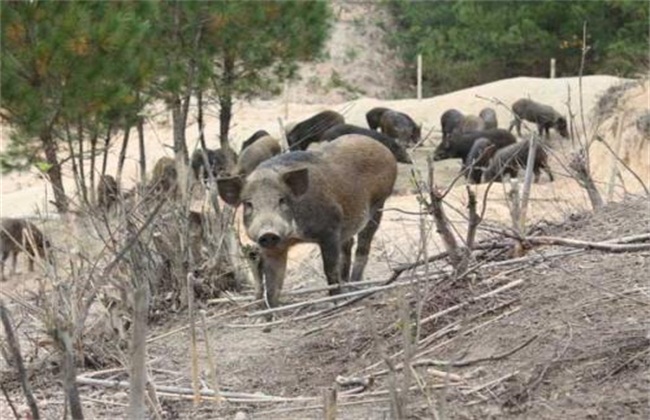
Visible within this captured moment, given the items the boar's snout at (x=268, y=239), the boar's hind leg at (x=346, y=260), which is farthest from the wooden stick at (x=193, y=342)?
the boar's hind leg at (x=346, y=260)

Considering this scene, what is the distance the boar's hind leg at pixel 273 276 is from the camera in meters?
7.89

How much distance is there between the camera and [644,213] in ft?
24.6

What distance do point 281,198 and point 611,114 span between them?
13.8 meters

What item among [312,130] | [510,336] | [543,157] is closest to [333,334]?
[510,336]

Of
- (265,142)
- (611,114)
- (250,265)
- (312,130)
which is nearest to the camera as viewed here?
(250,265)

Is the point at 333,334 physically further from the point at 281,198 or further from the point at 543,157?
the point at 543,157

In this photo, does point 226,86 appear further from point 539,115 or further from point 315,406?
point 315,406

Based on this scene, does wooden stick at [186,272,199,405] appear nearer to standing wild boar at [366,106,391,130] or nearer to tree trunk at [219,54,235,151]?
tree trunk at [219,54,235,151]

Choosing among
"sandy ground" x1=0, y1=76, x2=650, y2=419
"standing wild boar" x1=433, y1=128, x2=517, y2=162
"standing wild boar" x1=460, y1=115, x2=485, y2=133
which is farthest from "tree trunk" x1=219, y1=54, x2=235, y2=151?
"standing wild boar" x1=460, y1=115, x2=485, y2=133

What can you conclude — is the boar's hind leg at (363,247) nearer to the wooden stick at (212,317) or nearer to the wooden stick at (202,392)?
the wooden stick at (212,317)

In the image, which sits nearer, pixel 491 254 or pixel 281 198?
pixel 491 254

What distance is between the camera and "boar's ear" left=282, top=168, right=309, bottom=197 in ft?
24.7

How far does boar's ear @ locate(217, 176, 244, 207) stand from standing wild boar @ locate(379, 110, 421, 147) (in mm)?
17927

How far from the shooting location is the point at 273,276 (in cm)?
793
